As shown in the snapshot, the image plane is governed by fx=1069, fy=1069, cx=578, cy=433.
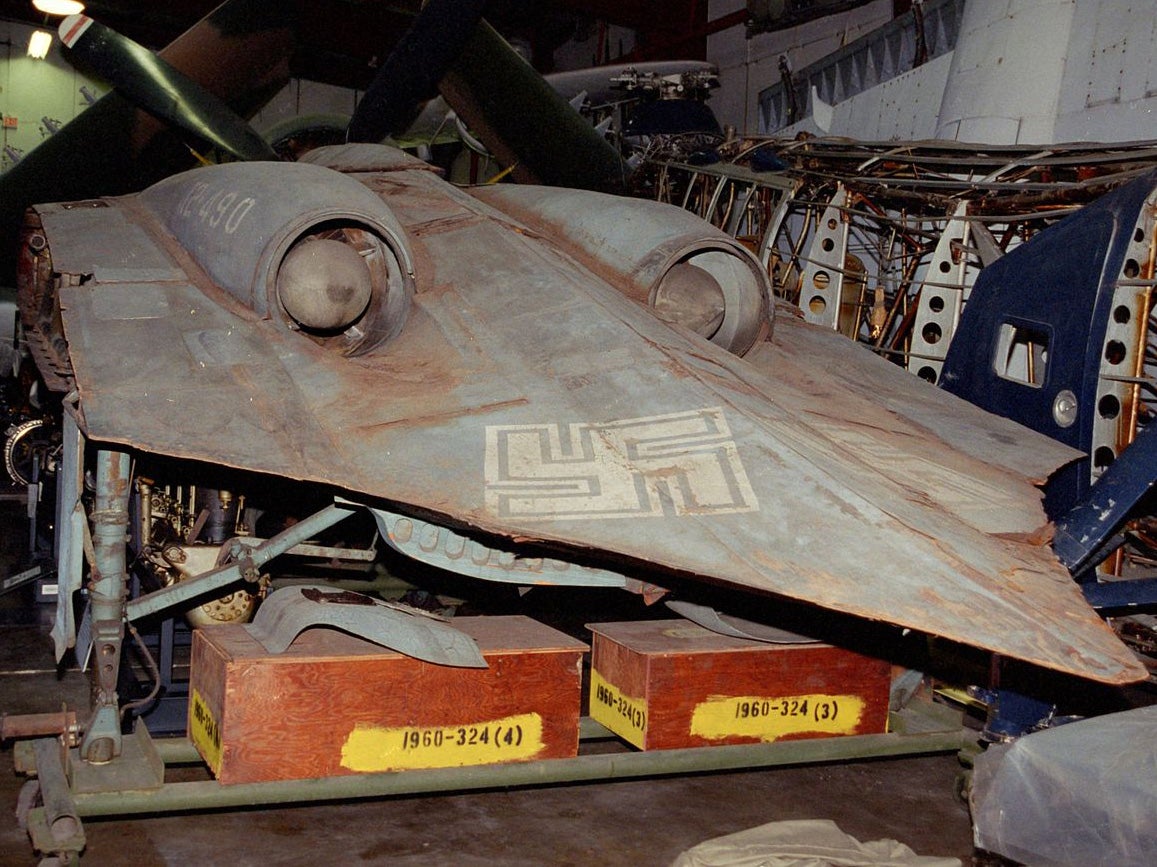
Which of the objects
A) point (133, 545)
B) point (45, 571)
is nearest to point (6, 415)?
point (45, 571)

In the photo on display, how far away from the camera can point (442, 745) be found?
13.7ft

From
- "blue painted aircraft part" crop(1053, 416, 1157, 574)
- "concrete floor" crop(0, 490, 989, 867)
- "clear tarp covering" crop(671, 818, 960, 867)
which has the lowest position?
"concrete floor" crop(0, 490, 989, 867)

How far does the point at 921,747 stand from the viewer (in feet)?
16.8

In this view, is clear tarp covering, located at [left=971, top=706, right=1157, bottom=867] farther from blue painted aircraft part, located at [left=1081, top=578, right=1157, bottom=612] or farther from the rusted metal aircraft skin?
the rusted metal aircraft skin

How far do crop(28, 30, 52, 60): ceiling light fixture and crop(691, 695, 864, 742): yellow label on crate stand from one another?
2007 cm

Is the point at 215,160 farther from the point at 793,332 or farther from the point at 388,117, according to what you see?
the point at 793,332

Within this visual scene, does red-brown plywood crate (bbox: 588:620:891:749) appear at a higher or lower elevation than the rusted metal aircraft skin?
lower

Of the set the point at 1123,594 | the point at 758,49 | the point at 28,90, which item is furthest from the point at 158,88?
the point at 28,90

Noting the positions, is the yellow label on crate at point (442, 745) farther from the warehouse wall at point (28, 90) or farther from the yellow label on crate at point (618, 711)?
the warehouse wall at point (28, 90)

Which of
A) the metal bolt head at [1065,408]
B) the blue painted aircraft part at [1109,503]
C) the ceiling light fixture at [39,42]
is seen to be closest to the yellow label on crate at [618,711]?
the blue painted aircraft part at [1109,503]

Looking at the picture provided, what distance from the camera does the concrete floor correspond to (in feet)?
14.3

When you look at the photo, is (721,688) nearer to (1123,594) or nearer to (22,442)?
(1123,594)

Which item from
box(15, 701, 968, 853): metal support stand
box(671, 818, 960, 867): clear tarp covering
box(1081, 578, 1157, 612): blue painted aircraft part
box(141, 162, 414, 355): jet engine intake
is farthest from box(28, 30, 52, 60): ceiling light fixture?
box(1081, 578, 1157, 612): blue painted aircraft part

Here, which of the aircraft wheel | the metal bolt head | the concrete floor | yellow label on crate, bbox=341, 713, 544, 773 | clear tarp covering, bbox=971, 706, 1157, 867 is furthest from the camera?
the aircraft wheel
